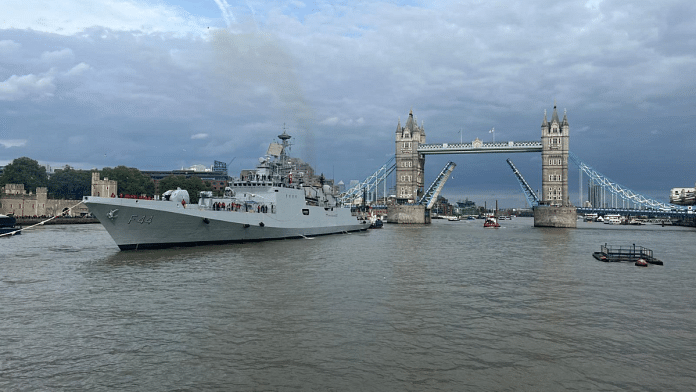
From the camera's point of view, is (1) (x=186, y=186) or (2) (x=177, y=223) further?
(1) (x=186, y=186)

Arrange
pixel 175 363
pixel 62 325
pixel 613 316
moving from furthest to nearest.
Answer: pixel 613 316 < pixel 62 325 < pixel 175 363

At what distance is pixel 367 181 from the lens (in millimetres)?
131625

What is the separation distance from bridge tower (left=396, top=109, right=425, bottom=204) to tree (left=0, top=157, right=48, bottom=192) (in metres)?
76.3

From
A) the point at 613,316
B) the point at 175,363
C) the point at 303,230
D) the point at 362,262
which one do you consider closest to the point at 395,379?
the point at 175,363

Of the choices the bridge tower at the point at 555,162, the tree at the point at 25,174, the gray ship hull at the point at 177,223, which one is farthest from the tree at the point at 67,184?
the bridge tower at the point at 555,162

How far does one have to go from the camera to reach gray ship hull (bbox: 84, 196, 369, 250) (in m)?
27.0

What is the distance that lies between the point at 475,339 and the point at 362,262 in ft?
49.8

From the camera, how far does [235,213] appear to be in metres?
33.4

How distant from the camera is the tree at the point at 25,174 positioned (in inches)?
3679

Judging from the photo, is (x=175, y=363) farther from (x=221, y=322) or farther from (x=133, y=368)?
(x=221, y=322)

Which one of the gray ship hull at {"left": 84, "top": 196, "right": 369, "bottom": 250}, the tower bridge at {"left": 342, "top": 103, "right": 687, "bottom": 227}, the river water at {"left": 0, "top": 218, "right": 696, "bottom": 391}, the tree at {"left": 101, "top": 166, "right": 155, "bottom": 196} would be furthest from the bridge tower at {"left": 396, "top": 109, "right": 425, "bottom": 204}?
the river water at {"left": 0, "top": 218, "right": 696, "bottom": 391}

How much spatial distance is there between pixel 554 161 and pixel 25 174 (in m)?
109

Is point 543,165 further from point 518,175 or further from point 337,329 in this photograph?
point 337,329

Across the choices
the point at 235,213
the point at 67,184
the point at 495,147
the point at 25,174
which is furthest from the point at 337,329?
the point at 67,184
